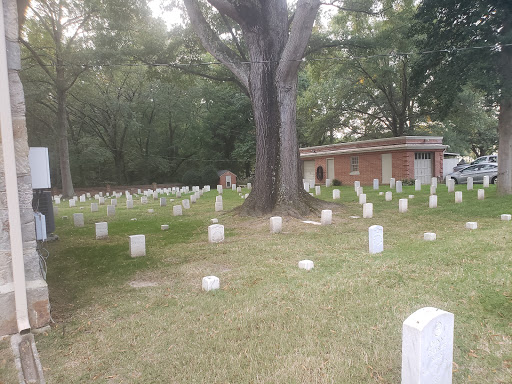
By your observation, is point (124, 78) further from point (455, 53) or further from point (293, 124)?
point (455, 53)

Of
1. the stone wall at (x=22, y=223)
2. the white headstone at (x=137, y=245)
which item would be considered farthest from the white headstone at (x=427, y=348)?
the white headstone at (x=137, y=245)

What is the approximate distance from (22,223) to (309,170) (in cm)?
2975

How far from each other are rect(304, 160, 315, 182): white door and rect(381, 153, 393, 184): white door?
24.9 feet

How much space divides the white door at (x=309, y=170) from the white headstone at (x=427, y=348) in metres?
29.6

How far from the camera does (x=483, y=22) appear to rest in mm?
11656

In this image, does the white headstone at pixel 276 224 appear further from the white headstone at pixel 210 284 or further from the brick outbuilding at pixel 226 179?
the brick outbuilding at pixel 226 179

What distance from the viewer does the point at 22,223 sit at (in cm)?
375

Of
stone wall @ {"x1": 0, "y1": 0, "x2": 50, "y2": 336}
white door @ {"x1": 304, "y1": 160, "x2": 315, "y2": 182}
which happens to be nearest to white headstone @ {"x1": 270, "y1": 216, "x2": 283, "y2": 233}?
stone wall @ {"x1": 0, "y1": 0, "x2": 50, "y2": 336}

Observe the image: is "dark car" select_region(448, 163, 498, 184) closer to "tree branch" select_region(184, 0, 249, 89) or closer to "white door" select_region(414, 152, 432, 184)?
"white door" select_region(414, 152, 432, 184)

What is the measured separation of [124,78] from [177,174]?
11251 millimetres

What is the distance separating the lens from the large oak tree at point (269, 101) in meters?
11.1

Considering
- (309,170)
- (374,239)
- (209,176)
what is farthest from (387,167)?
(374,239)

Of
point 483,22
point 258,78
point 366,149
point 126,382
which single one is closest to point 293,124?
point 258,78

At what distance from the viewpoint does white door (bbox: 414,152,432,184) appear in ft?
81.4
